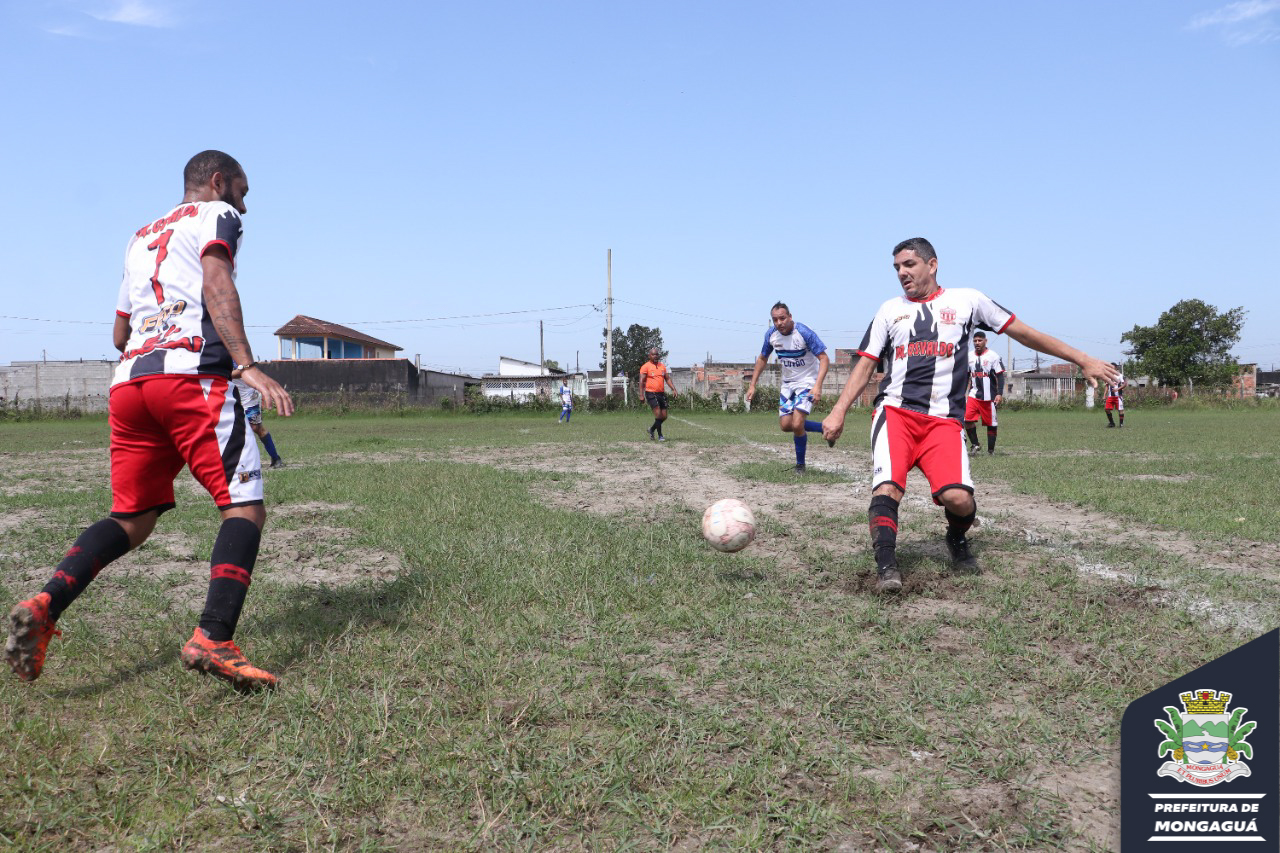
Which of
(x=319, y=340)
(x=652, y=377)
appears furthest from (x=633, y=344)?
(x=652, y=377)

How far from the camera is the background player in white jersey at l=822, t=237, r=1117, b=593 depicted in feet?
15.0

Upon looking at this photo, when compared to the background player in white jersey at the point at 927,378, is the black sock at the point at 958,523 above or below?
below

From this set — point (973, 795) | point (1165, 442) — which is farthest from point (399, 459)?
point (1165, 442)

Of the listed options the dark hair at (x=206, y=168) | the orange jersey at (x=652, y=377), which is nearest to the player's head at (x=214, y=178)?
the dark hair at (x=206, y=168)

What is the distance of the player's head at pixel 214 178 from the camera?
340 cm

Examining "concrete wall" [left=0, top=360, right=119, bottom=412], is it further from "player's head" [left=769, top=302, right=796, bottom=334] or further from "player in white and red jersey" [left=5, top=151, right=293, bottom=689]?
"player in white and red jersey" [left=5, top=151, right=293, bottom=689]

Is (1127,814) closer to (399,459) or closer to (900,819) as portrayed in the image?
(900,819)

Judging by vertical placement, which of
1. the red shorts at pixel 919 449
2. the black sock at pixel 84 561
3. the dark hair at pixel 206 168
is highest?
the dark hair at pixel 206 168

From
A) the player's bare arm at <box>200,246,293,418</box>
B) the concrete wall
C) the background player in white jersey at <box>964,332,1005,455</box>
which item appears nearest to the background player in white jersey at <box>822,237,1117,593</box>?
the player's bare arm at <box>200,246,293,418</box>

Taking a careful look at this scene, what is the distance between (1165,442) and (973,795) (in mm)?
16139

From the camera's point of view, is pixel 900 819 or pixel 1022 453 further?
pixel 1022 453

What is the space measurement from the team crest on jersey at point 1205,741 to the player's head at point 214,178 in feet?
12.0

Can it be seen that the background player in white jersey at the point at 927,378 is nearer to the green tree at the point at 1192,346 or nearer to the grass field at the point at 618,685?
the grass field at the point at 618,685

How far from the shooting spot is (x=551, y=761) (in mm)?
2320
